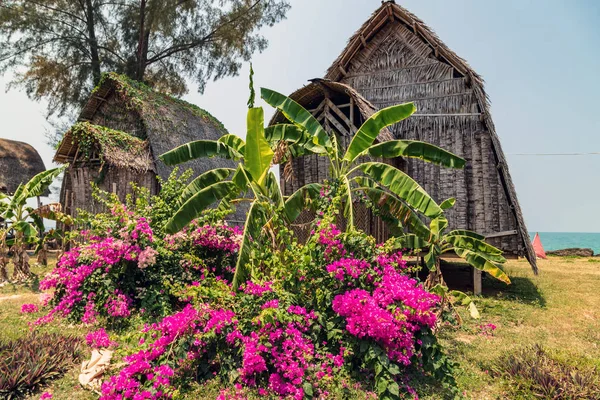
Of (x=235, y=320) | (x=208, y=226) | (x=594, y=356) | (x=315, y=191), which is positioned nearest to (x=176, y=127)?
(x=208, y=226)

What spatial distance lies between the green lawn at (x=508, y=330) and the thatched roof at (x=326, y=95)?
195 inches

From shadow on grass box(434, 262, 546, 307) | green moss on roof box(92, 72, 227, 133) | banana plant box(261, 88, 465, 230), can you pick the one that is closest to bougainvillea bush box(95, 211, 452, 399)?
banana plant box(261, 88, 465, 230)

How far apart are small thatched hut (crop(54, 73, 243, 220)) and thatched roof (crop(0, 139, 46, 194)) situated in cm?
775

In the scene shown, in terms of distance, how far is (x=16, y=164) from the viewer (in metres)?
21.4

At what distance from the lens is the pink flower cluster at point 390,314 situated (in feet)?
15.3

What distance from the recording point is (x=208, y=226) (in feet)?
26.9

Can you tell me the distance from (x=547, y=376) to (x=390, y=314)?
6.45 feet

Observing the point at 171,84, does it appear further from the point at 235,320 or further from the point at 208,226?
the point at 235,320

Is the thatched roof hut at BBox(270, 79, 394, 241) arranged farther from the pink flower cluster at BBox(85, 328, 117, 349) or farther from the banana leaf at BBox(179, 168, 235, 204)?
the pink flower cluster at BBox(85, 328, 117, 349)

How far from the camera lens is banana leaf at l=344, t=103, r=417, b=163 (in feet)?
23.0

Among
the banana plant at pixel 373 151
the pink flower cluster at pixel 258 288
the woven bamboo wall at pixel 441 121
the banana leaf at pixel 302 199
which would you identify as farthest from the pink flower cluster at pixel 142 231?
the woven bamboo wall at pixel 441 121

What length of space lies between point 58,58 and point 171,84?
560cm

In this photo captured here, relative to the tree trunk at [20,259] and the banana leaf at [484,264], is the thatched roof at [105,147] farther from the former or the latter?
the banana leaf at [484,264]

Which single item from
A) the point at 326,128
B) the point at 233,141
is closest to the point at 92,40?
the point at 326,128
